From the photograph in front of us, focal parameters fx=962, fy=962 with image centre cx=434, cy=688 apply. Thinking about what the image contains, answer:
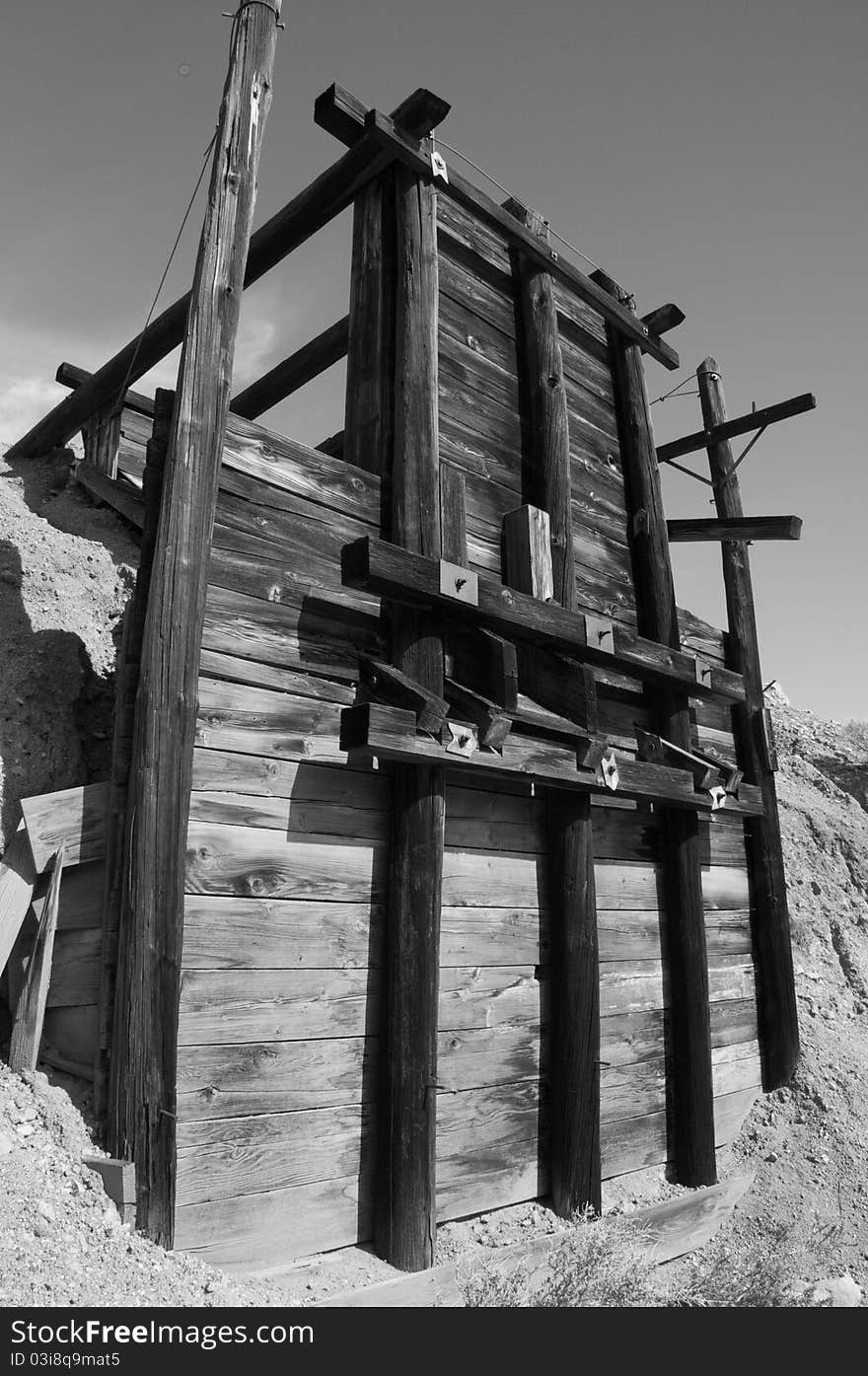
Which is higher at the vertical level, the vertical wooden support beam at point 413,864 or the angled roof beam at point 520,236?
the angled roof beam at point 520,236

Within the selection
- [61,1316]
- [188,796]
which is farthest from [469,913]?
[61,1316]

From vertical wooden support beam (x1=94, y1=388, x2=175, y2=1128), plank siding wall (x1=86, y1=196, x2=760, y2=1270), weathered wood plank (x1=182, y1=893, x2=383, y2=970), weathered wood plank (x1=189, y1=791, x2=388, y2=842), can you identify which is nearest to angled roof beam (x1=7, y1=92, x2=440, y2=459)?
plank siding wall (x1=86, y1=196, x2=760, y2=1270)

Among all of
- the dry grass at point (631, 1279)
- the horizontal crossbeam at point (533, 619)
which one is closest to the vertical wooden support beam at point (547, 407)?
the horizontal crossbeam at point (533, 619)

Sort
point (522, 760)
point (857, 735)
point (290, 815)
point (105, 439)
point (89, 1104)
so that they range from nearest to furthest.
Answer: point (89, 1104) → point (290, 815) → point (522, 760) → point (105, 439) → point (857, 735)

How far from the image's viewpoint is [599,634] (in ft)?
19.3

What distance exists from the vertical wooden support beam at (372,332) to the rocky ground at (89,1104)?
189 centimetres

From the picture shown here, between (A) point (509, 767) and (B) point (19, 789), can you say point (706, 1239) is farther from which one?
(B) point (19, 789)

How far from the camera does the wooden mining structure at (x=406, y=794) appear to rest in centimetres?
383

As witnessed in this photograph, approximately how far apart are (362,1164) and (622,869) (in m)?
2.60

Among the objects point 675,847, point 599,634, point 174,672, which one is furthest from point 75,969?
point 675,847

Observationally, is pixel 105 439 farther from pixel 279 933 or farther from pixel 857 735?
pixel 857 735

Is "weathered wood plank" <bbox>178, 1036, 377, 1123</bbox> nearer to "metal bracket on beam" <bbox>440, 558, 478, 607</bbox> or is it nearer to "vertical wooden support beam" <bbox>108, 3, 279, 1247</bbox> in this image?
"vertical wooden support beam" <bbox>108, 3, 279, 1247</bbox>

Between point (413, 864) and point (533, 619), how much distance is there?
1642 mm

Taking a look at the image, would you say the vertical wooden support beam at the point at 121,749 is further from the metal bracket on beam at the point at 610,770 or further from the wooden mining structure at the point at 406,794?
the metal bracket on beam at the point at 610,770
